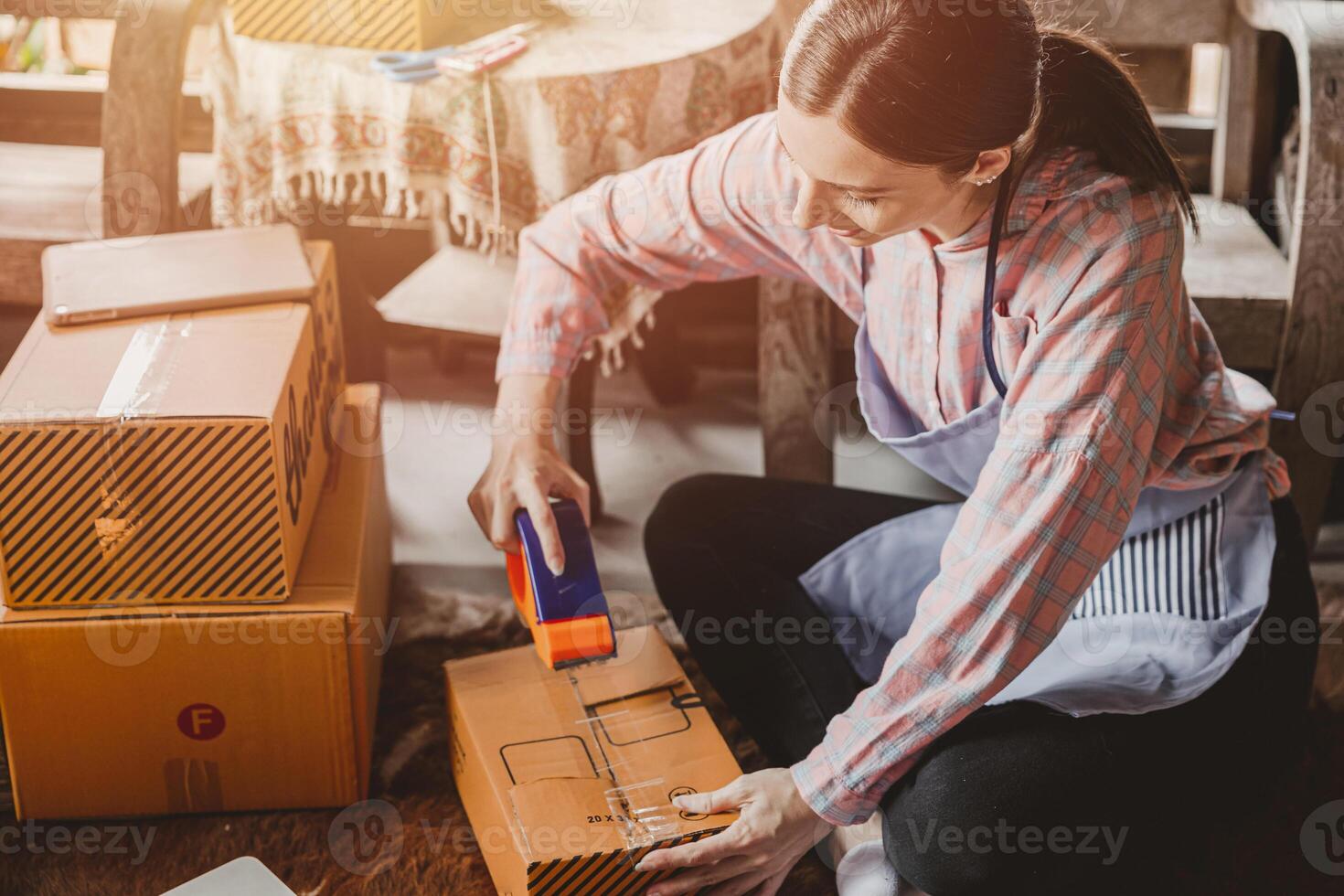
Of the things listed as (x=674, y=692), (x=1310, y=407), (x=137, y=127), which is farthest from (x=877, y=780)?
(x=137, y=127)

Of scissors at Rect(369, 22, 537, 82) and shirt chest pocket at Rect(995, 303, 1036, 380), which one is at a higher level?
scissors at Rect(369, 22, 537, 82)

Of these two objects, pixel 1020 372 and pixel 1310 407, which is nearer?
pixel 1020 372

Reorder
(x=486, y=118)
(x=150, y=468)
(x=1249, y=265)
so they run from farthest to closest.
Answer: (x=1249, y=265), (x=486, y=118), (x=150, y=468)

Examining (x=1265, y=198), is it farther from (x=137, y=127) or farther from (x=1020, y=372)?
(x=137, y=127)

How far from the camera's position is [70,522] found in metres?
1.11

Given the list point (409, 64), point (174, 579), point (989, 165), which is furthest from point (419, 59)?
point (989, 165)

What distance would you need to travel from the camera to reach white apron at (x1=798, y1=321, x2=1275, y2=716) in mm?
1075

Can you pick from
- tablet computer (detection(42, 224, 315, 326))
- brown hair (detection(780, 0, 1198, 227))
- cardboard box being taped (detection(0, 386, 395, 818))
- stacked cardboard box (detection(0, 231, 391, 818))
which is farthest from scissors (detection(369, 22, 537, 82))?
brown hair (detection(780, 0, 1198, 227))

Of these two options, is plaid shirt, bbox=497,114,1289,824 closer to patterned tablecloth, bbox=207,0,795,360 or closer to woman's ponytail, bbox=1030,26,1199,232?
woman's ponytail, bbox=1030,26,1199,232

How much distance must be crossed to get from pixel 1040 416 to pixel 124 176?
3.84 feet

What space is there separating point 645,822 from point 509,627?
54 centimetres

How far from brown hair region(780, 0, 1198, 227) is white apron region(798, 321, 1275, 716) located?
0.84 ft

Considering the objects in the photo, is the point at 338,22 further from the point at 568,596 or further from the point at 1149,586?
the point at 1149,586

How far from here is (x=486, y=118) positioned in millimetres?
1470
